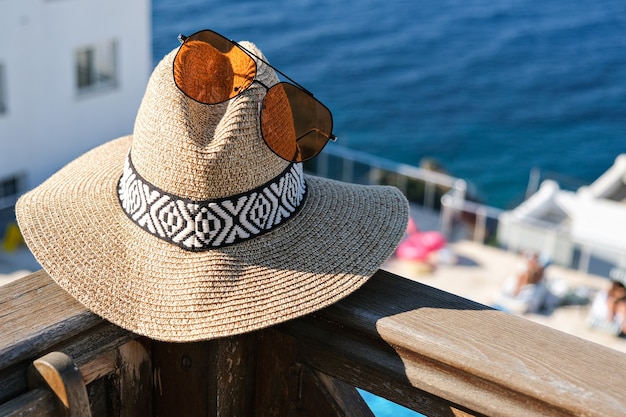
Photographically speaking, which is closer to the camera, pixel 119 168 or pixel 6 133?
pixel 119 168

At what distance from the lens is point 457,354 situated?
1.24 m

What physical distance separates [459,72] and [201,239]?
113 ft

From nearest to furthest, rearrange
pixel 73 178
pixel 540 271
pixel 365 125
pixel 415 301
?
pixel 415 301
pixel 73 178
pixel 540 271
pixel 365 125

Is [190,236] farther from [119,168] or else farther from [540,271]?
[540,271]

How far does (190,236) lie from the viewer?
1438mm

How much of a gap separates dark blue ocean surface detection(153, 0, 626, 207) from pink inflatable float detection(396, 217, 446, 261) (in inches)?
438

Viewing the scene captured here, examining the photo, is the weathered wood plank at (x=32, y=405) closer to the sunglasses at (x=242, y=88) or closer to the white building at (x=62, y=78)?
the sunglasses at (x=242, y=88)

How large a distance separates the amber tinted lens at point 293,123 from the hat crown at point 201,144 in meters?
0.02

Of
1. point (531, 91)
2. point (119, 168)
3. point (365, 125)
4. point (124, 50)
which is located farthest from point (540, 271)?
point (531, 91)

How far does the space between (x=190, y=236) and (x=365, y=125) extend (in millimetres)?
29510

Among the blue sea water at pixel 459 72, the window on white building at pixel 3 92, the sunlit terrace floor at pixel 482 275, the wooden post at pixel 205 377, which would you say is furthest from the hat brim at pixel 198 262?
the blue sea water at pixel 459 72

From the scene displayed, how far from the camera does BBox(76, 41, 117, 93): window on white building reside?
50.2 ft

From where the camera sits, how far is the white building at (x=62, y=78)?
1413cm

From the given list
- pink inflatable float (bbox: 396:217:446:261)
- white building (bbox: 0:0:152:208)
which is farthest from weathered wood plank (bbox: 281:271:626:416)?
pink inflatable float (bbox: 396:217:446:261)
